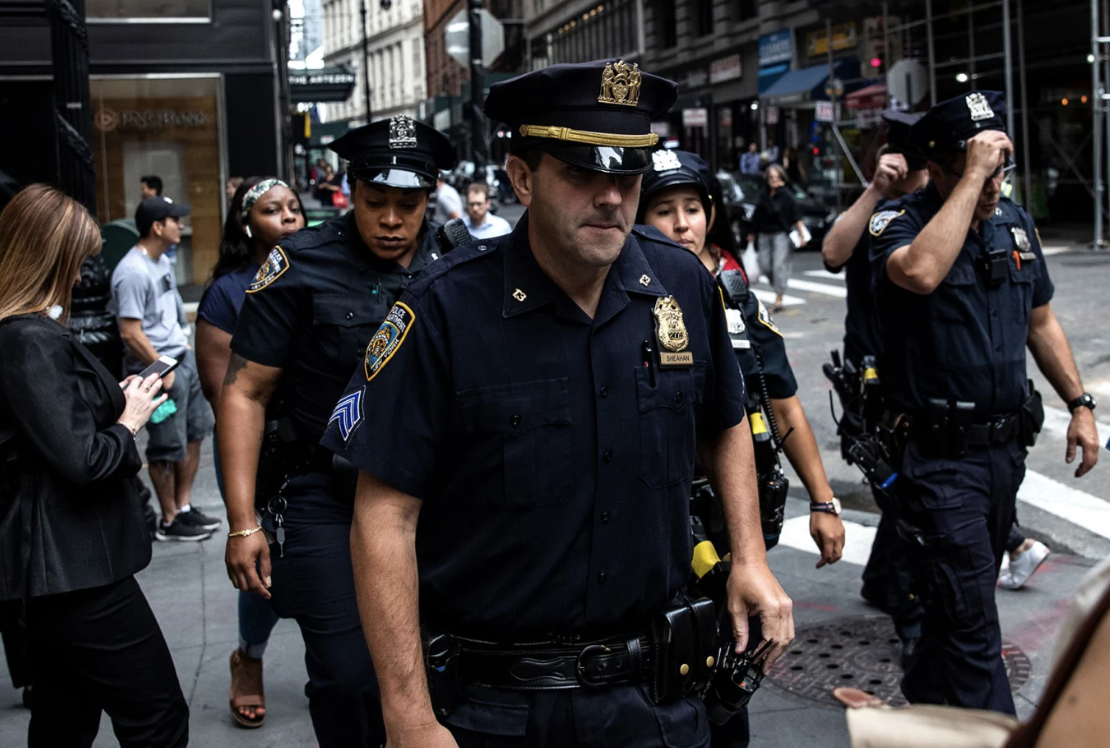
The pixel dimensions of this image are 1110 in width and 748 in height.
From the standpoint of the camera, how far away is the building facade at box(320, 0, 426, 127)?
103m

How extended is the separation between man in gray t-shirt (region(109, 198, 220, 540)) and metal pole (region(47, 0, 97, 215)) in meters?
0.50

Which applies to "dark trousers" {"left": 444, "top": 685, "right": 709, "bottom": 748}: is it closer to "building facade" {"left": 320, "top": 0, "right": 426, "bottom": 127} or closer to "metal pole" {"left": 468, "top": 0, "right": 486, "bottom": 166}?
"metal pole" {"left": 468, "top": 0, "right": 486, "bottom": 166}

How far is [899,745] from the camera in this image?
1255mm

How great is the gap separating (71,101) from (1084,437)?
20.9 feet

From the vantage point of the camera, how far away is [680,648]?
9.18ft

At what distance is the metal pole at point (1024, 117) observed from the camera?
24.1 meters

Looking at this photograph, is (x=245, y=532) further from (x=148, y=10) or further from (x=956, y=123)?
(x=148, y=10)

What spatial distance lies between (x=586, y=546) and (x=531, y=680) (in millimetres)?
310

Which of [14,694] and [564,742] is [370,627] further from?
[14,694]

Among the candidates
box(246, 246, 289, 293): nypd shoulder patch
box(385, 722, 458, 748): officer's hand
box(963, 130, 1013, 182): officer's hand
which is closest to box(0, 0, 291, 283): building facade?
box(246, 246, 289, 293): nypd shoulder patch

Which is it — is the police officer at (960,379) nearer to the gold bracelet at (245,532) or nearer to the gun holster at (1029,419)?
the gun holster at (1029,419)

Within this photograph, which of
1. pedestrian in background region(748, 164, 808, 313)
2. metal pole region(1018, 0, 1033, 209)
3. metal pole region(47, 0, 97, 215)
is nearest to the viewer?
metal pole region(47, 0, 97, 215)

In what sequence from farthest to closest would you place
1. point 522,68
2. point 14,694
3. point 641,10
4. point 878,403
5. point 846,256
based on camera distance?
point 522,68
point 641,10
point 846,256
point 14,694
point 878,403

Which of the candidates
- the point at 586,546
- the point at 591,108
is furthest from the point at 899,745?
the point at 591,108
